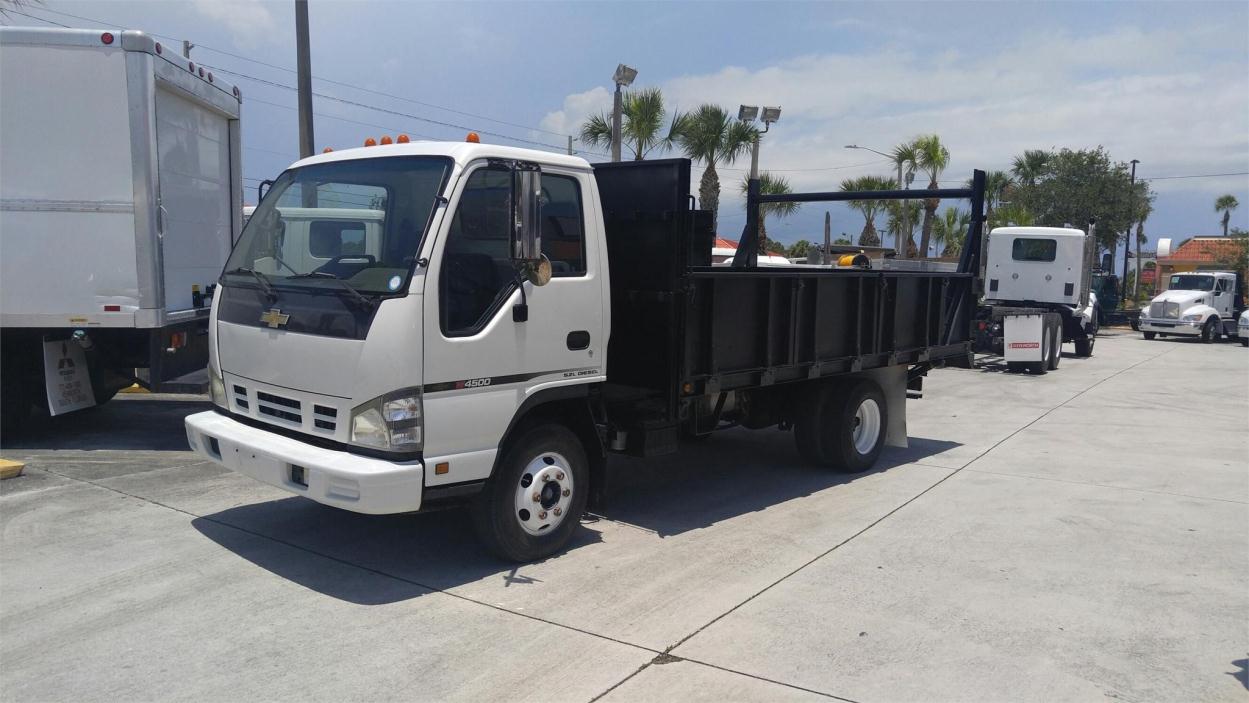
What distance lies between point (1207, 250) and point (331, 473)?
202ft

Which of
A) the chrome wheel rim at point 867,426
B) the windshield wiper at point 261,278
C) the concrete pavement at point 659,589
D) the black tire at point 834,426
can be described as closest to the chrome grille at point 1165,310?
the concrete pavement at point 659,589

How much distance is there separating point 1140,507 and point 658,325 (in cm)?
456

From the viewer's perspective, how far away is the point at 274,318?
5.23m

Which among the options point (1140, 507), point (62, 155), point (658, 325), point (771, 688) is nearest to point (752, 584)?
point (771, 688)

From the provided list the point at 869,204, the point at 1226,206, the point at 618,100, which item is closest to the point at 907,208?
the point at 869,204

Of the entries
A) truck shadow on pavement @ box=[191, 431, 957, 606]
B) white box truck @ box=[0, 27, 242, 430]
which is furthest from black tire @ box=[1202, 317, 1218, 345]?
white box truck @ box=[0, 27, 242, 430]

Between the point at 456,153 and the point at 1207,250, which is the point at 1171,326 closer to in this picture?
the point at 456,153

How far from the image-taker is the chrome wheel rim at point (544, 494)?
548cm

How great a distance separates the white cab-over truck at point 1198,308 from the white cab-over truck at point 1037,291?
8.25m

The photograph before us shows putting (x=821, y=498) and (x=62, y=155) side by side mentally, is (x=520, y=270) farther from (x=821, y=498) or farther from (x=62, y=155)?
(x=62, y=155)

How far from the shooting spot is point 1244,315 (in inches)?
1048

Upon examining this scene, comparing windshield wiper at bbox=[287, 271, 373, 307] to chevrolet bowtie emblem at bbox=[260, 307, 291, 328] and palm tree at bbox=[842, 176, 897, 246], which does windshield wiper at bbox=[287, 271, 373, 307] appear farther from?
palm tree at bbox=[842, 176, 897, 246]

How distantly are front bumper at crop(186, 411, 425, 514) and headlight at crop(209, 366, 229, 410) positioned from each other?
0.50 m

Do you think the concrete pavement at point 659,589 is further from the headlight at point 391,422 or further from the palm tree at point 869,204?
the palm tree at point 869,204
